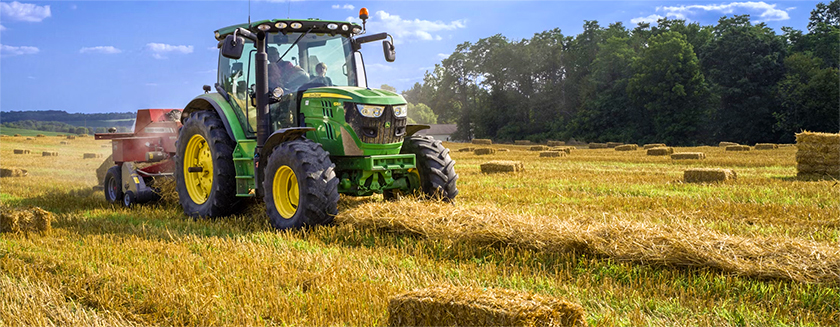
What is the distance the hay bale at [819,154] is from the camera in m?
13.3

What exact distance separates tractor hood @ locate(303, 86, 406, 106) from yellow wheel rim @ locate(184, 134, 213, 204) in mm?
1942

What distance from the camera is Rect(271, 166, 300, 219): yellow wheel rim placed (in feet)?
22.9

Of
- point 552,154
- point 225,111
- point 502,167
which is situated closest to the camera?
point 225,111

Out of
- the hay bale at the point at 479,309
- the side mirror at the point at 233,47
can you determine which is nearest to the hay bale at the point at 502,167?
the side mirror at the point at 233,47

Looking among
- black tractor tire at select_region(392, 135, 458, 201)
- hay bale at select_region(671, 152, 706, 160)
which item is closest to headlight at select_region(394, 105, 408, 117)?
black tractor tire at select_region(392, 135, 458, 201)

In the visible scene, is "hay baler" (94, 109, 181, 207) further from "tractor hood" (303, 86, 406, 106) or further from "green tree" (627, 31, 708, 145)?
"green tree" (627, 31, 708, 145)

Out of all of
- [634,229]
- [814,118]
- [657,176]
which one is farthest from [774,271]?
[814,118]

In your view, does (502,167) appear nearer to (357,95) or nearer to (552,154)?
(357,95)

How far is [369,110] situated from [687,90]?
49.6 metres

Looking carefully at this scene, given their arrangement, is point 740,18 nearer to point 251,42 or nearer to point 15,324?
point 251,42

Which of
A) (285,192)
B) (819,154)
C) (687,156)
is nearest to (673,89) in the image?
(687,156)

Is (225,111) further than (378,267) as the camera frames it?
Yes

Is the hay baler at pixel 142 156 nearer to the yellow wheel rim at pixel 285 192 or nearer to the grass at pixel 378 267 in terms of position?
the grass at pixel 378 267

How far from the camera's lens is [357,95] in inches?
272
